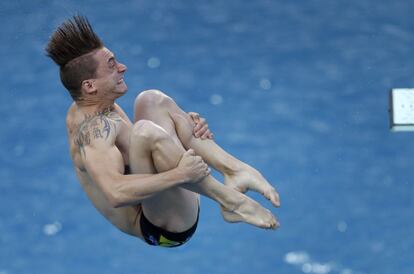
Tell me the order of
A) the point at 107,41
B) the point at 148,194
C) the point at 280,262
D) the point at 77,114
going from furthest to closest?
the point at 107,41, the point at 280,262, the point at 77,114, the point at 148,194

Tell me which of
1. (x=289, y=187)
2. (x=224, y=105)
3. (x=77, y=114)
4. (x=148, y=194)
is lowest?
(x=148, y=194)

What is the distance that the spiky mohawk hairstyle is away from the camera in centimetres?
298

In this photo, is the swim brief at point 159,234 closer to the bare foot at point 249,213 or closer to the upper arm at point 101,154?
the bare foot at point 249,213

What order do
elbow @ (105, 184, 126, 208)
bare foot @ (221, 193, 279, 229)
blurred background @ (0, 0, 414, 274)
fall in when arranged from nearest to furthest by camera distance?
elbow @ (105, 184, 126, 208) → bare foot @ (221, 193, 279, 229) → blurred background @ (0, 0, 414, 274)

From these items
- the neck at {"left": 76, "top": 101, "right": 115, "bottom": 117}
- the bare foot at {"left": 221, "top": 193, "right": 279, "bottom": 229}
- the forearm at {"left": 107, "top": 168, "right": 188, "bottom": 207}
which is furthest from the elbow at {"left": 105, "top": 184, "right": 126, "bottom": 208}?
the bare foot at {"left": 221, "top": 193, "right": 279, "bottom": 229}

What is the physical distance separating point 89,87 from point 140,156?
10.6 inches

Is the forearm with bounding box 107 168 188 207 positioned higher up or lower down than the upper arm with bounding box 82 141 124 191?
lower down

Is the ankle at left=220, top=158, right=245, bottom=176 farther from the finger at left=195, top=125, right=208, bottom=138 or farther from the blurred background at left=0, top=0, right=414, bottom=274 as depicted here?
the blurred background at left=0, top=0, right=414, bottom=274

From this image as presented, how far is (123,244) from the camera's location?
18.3 ft

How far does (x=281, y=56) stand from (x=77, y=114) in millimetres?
2883

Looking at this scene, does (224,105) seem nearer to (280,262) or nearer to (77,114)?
(280,262)

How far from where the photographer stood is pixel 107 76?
3047 mm

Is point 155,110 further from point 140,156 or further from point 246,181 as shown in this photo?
point 246,181

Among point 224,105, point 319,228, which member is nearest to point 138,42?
point 224,105
